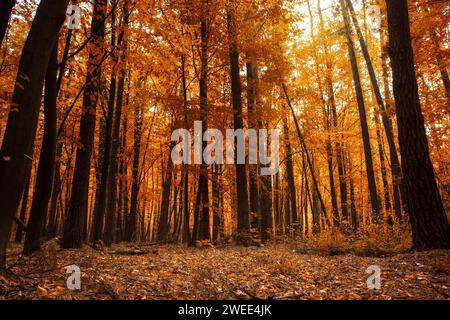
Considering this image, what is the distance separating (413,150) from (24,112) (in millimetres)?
6819

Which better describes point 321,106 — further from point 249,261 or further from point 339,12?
point 249,261

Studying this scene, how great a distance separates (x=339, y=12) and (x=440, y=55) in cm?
785

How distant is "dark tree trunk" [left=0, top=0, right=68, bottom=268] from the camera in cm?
365

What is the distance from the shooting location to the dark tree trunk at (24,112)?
3654mm

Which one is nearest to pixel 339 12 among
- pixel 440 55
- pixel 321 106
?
pixel 321 106

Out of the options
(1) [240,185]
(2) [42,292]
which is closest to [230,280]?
(2) [42,292]

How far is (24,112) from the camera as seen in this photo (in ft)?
12.5

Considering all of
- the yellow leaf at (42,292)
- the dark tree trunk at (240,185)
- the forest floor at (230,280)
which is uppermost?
the dark tree trunk at (240,185)

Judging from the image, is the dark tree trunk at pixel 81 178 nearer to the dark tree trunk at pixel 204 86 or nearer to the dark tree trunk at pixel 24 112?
the dark tree trunk at pixel 204 86

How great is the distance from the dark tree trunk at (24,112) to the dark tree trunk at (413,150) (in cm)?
644

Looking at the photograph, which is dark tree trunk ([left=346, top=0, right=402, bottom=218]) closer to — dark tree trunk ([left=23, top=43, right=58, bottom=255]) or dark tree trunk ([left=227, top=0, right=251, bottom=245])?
dark tree trunk ([left=227, top=0, right=251, bottom=245])

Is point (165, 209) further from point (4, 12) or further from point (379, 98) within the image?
point (4, 12)

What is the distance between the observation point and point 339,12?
16.0 meters

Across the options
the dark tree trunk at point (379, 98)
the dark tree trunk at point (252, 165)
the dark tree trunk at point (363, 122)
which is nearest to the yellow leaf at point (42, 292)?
the dark tree trunk at point (252, 165)
